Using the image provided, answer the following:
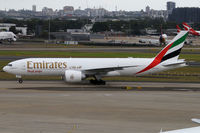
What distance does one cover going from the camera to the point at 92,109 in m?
29.9

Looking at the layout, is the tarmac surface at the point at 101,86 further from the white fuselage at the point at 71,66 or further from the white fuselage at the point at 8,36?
the white fuselage at the point at 8,36

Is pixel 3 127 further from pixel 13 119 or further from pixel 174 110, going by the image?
pixel 174 110

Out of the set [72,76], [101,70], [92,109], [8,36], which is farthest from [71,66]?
[8,36]

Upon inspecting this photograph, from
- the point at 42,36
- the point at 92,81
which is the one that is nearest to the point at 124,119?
the point at 92,81

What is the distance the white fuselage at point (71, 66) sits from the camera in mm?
43625

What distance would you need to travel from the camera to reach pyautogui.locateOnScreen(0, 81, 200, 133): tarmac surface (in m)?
24.6

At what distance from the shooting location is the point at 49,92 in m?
37.9

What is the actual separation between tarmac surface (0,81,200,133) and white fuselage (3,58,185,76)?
2113 mm

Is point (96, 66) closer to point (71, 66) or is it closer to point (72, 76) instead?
point (71, 66)

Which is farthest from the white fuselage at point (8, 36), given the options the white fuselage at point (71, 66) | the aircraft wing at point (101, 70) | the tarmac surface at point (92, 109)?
the tarmac surface at point (92, 109)

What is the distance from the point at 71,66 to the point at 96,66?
3.05m

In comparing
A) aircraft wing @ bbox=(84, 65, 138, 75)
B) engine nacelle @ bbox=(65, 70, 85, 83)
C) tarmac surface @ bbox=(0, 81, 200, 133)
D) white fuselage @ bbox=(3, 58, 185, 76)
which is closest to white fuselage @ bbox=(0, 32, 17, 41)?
white fuselage @ bbox=(3, 58, 185, 76)

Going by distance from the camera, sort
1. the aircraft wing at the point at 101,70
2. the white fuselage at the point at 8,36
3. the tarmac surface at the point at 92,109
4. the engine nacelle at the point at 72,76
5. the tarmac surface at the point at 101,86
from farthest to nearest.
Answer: the white fuselage at the point at 8,36
the aircraft wing at the point at 101,70
the engine nacelle at the point at 72,76
the tarmac surface at the point at 101,86
the tarmac surface at the point at 92,109

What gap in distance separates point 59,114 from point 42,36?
16412 cm
